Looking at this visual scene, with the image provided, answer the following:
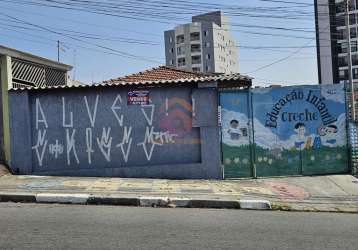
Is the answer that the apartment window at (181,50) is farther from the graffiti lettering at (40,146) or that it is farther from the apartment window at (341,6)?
the graffiti lettering at (40,146)

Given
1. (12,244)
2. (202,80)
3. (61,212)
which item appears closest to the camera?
(12,244)

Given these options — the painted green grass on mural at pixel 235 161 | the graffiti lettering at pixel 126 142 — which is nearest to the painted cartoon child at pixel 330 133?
the painted green grass on mural at pixel 235 161

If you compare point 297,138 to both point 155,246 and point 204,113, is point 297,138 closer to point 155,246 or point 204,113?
point 204,113

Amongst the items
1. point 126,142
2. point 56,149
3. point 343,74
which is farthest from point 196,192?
point 343,74

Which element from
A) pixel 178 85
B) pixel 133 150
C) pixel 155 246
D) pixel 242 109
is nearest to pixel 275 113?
pixel 242 109

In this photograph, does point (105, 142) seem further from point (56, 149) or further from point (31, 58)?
point (31, 58)

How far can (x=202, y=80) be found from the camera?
12094mm

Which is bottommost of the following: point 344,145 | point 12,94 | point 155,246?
point 155,246

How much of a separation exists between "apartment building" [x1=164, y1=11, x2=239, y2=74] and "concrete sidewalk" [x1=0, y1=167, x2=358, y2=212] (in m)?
89.1

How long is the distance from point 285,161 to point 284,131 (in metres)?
0.79

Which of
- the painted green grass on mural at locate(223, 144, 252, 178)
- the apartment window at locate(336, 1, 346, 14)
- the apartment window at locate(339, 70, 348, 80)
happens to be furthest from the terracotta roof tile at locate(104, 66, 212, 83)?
the apartment window at locate(339, 70, 348, 80)

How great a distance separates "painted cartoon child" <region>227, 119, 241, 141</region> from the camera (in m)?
12.3

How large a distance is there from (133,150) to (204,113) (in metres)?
2.07

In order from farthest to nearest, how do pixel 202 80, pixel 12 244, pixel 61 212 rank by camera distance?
pixel 202 80, pixel 61 212, pixel 12 244
